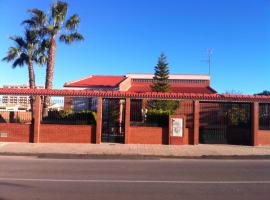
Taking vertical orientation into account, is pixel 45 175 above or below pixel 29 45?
below

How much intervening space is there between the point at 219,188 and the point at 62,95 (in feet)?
45.8

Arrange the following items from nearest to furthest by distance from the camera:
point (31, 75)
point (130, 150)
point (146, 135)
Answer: point (130, 150) < point (146, 135) < point (31, 75)

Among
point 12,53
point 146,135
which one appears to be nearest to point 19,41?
point 12,53

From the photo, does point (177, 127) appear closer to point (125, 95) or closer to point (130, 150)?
point (125, 95)

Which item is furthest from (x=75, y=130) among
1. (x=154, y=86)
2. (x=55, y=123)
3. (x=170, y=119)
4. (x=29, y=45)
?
(x=154, y=86)

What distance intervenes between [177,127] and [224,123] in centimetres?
286

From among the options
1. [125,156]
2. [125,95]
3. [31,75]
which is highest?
[31,75]

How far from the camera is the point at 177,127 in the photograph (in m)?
22.2

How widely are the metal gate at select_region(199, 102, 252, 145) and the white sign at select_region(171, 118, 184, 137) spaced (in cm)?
138

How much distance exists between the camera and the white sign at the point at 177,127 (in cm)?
2212

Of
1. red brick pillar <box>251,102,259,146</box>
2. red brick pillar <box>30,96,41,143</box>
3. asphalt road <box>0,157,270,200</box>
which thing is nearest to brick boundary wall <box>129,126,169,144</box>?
red brick pillar <box>251,102,259,146</box>

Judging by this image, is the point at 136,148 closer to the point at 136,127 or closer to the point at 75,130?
the point at 136,127

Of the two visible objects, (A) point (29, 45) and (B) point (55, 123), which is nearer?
(B) point (55, 123)

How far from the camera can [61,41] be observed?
29.9 metres
